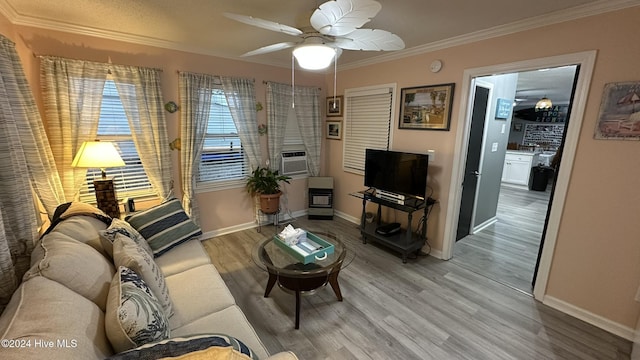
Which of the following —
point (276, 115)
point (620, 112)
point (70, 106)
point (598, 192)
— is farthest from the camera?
point (276, 115)

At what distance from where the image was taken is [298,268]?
204 cm

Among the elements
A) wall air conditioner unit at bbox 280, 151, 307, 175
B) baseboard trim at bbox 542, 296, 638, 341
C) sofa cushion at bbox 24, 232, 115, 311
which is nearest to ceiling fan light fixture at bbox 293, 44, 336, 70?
sofa cushion at bbox 24, 232, 115, 311

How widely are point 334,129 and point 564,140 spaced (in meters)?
2.83

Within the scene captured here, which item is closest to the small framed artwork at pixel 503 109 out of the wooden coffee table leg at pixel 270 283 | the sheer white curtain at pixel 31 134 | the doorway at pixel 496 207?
the doorway at pixel 496 207

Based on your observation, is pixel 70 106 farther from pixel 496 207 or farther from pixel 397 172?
pixel 496 207

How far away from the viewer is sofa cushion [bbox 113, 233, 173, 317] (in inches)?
55.7

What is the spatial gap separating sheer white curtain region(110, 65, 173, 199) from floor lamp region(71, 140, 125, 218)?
0.49 meters

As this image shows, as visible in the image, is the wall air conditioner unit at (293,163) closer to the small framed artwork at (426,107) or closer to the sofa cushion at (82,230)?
the small framed artwork at (426,107)

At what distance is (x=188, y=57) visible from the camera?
3.05m

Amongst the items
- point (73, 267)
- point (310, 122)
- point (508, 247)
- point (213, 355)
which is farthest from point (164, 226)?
point (508, 247)

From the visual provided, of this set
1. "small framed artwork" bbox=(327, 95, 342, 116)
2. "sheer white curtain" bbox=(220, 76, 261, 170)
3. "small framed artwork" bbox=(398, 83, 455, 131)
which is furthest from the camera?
"small framed artwork" bbox=(327, 95, 342, 116)

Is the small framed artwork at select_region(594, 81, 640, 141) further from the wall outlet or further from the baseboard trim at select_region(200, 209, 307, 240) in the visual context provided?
the baseboard trim at select_region(200, 209, 307, 240)

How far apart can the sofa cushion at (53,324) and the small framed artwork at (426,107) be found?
3.13 m

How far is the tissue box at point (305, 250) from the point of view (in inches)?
82.8
